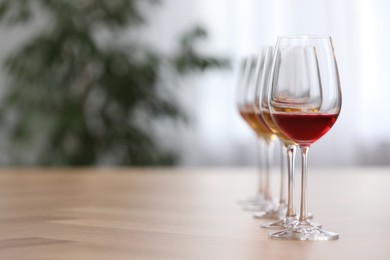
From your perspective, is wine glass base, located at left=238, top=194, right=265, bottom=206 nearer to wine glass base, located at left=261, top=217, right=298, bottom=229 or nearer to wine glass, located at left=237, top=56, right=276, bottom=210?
wine glass, located at left=237, top=56, right=276, bottom=210

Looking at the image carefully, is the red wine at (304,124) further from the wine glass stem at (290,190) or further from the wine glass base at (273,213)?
the wine glass base at (273,213)

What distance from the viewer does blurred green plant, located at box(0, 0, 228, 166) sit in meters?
4.27

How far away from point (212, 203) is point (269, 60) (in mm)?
351

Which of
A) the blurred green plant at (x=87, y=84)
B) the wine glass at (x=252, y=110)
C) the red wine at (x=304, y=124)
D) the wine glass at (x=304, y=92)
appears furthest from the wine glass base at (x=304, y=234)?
the blurred green plant at (x=87, y=84)

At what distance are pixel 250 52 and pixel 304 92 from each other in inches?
147

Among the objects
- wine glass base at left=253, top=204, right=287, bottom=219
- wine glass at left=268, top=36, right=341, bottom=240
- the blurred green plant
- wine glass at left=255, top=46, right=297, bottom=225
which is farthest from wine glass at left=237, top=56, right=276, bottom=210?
the blurred green plant

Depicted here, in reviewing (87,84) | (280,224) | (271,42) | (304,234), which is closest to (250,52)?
(271,42)

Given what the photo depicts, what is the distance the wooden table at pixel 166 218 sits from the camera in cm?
85

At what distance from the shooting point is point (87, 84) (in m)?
4.39

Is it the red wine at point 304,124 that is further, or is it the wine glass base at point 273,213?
the wine glass base at point 273,213

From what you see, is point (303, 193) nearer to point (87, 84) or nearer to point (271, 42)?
point (87, 84)

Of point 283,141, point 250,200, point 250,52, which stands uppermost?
point 250,52

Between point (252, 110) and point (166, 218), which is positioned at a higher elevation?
point (252, 110)

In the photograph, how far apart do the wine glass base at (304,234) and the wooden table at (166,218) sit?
0.05ft
